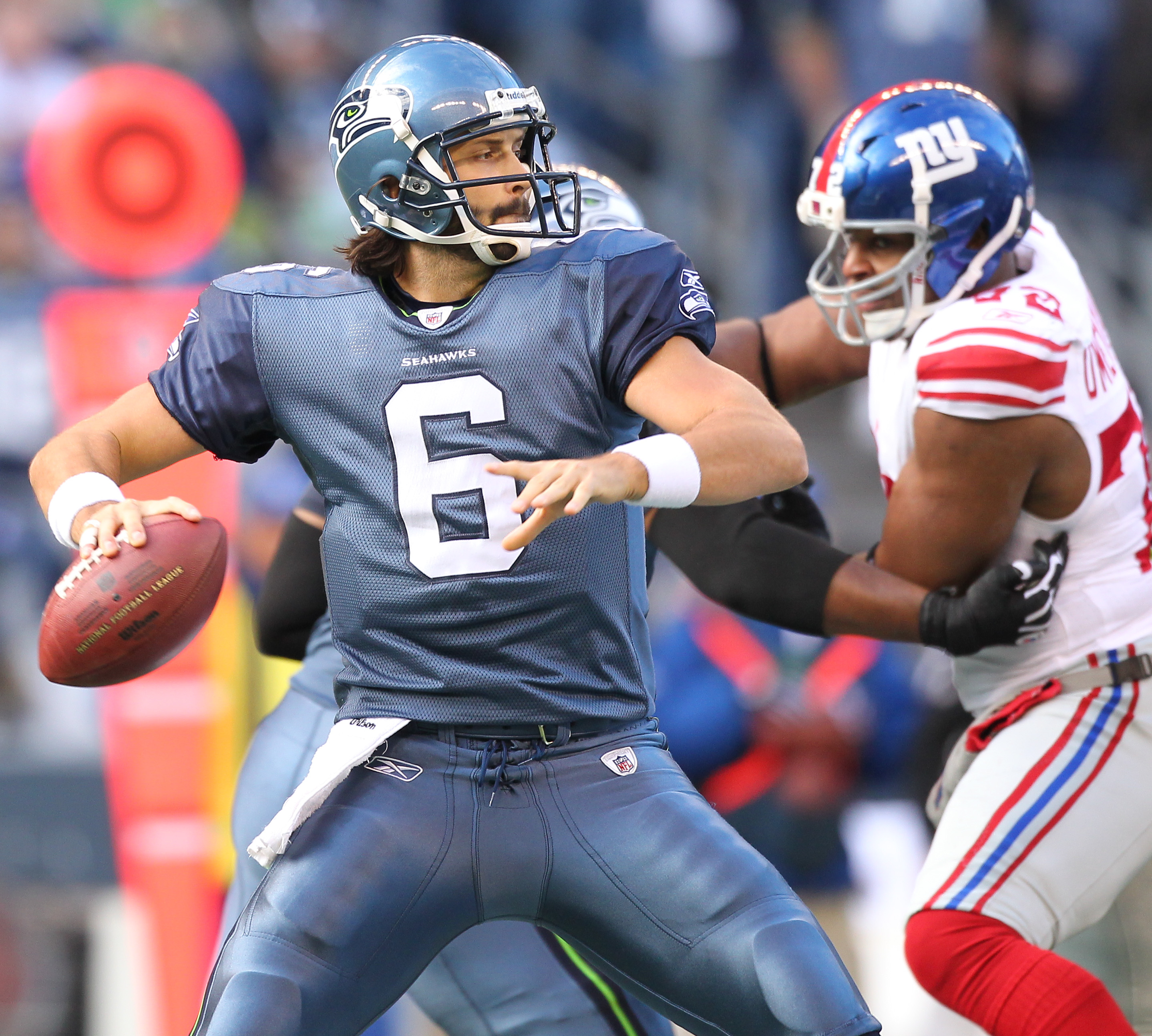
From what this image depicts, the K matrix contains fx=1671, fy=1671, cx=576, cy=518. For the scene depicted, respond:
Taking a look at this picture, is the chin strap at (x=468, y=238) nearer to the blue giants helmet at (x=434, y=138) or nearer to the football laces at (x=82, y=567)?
the blue giants helmet at (x=434, y=138)

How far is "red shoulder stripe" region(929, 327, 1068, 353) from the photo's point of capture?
9.91 feet

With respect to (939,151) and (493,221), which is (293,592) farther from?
(939,151)

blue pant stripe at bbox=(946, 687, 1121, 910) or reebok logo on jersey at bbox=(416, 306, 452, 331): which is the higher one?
reebok logo on jersey at bbox=(416, 306, 452, 331)

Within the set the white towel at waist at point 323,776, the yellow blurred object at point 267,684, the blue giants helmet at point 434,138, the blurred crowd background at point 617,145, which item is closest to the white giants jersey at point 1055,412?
the blue giants helmet at point 434,138

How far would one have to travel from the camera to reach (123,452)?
9.12ft

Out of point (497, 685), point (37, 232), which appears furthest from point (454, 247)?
point (37, 232)

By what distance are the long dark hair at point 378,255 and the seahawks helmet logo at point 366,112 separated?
161mm

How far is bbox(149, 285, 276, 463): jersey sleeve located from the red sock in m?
1.44

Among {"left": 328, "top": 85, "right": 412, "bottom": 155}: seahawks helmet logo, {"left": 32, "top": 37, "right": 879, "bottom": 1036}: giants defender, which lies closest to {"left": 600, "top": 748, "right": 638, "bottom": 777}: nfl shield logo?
{"left": 32, "top": 37, "right": 879, "bottom": 1036}: giants defender

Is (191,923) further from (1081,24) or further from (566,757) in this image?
(1081,24)

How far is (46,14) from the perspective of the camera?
26.1ft

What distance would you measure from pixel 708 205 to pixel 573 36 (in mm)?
1130

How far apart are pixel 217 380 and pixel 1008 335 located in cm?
141

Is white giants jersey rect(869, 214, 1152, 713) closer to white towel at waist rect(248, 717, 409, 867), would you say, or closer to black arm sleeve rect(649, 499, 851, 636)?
black arm sleeve rect(649, 499, 851, 636)
